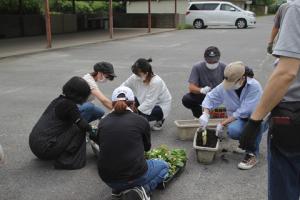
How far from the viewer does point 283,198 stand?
2373mm

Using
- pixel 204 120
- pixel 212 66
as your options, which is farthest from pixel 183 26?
pixel 204 120

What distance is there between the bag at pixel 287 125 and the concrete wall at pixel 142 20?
1046 inches

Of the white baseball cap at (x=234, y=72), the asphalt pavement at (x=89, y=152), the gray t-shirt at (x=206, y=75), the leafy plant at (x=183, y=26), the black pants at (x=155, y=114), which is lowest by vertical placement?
the asphalt pavement at (x=89, y=152)

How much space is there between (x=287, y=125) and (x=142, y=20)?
93.2 feet

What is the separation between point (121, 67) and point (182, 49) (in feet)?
15.8

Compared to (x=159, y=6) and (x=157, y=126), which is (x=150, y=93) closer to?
(x=157, y=126)

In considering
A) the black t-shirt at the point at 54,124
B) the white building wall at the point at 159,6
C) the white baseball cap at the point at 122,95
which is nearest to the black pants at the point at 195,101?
the black t-shirt at the point at 54,124

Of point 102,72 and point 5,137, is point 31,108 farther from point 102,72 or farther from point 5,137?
point 102,72

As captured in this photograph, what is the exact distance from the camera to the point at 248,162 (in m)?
4.43

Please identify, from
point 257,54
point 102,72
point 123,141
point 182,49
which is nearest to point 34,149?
point 102,72

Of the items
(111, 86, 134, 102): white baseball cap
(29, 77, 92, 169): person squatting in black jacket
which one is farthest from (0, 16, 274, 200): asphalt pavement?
(111, 86, 134, 102): white baseball cap

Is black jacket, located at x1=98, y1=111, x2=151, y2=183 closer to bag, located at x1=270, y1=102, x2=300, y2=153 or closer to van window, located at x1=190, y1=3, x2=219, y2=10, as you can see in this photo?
bag, located at x1=270, y1=102, x2=300, y2=153

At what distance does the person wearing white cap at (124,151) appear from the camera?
3.31 meters

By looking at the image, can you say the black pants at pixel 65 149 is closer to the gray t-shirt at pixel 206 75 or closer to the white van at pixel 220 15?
the gray t-shirt at pixel 206 75
